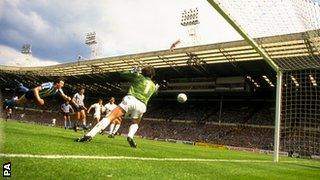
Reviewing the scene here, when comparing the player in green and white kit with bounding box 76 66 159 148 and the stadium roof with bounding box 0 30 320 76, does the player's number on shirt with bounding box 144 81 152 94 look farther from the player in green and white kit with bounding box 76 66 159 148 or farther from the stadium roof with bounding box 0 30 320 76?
the stadium roof with bounding box 0 30 320 76

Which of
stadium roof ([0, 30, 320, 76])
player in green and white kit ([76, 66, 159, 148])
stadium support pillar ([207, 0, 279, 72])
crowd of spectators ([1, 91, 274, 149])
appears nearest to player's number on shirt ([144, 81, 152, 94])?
player in green and white kit ([76, 66, 159, 148])

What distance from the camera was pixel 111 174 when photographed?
4.45 meters

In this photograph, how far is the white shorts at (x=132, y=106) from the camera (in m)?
8.30

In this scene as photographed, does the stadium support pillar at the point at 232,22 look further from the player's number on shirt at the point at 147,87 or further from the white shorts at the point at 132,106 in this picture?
the white shorts at the point at 132,106

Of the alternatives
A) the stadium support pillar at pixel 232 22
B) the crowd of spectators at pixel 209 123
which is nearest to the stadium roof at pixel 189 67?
the crowd of spectators at pixel 209 123

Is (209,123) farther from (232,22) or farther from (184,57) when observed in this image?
(232,22)

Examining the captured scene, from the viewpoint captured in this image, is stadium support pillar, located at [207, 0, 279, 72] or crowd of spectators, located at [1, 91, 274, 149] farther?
crowd of spectators, located at [1, 91, 274, 149]

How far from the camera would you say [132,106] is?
8.37 m

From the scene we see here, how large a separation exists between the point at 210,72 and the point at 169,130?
354 inches

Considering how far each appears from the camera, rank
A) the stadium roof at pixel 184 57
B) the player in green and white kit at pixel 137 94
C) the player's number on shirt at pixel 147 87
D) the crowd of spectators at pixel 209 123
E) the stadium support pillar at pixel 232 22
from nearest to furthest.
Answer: the stadium support pillar at pixel 232 22 → the player in green and white kit at pixel 137 94 → the player's number on shirt at pixel 147 87 → the stadium roof at pixel 184 57 → the crowd of spectators at pixel 209 123

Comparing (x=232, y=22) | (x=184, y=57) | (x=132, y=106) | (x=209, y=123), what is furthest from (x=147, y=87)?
(x=209, y=123)

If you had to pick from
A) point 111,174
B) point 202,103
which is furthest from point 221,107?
point 111,174

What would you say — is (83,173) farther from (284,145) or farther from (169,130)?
(169,130)

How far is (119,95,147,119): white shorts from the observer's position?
8297mm
